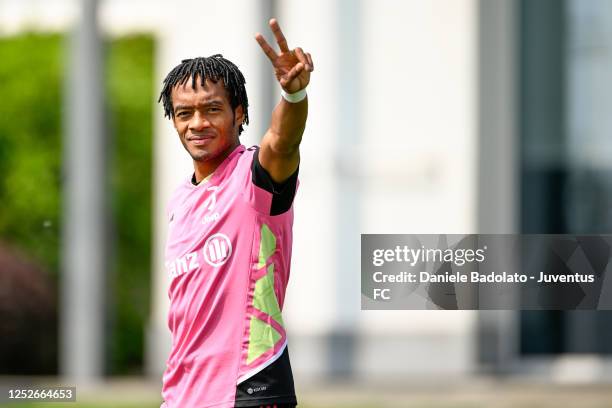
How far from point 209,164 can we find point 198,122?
13 centimetres

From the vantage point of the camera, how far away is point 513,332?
8539 millimetres

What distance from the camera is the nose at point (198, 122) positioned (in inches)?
118

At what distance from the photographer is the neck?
3.06 meters

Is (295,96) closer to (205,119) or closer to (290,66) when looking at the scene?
(290,66)

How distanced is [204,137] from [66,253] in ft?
19.4

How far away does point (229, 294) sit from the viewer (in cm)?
295

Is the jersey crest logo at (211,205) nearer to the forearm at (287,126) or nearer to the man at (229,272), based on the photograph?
the man at (229,272)

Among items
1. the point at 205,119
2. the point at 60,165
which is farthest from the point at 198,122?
the point at 60,165

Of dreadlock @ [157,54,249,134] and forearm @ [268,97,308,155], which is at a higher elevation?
dreadlock @ [157,54,249,134]

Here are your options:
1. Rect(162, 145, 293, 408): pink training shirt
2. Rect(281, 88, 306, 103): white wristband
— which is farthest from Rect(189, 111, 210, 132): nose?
Rect(281, 88, 306, 103): white wristband

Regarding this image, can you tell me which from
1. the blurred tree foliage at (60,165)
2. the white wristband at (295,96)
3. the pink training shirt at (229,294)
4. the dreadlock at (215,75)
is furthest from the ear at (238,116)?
the blurred tree foliage at (60,165)

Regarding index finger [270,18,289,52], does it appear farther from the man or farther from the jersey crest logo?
the jersey crest logo

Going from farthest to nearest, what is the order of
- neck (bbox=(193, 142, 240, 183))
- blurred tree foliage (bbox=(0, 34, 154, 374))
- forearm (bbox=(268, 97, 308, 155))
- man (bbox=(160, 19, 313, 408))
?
blurred tree foliage (bbox=(0, 34, 154, 374))
neck (bbox=(193, 142, 240, 183))
man (bbox=(160, 19, 313, 408))
forearm (bbox=(268, 97, 308, 155))

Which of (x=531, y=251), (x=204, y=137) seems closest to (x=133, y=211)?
(x=531, y=251)
